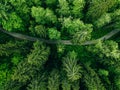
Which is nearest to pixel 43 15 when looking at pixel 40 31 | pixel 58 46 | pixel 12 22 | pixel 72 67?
pixel 40 31

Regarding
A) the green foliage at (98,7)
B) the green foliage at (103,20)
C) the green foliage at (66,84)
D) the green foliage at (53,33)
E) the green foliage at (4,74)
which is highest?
the green foliage at (98,7)

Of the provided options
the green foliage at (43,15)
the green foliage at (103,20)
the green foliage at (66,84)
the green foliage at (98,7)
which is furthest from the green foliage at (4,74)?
the green foliage at (103,20)

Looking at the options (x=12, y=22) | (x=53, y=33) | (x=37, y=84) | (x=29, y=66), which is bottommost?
(x=37, y=84)

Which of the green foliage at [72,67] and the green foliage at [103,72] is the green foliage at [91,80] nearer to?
the green foliage at [72,67]

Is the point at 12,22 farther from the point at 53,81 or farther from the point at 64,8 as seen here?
the point at 53,81

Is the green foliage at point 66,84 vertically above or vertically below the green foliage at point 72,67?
below

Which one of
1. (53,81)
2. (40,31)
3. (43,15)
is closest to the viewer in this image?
(53,81)

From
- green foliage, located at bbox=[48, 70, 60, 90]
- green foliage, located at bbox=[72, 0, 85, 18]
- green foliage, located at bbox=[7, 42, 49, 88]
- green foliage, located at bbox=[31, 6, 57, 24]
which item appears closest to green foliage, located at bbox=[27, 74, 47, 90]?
green foliage, located at bbox=[7, 42, 49, 88]

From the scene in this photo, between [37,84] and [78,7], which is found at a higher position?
[78,7]

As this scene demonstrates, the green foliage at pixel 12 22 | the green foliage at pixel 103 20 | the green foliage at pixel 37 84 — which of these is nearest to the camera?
A: the green foliage at pixel 37 84
